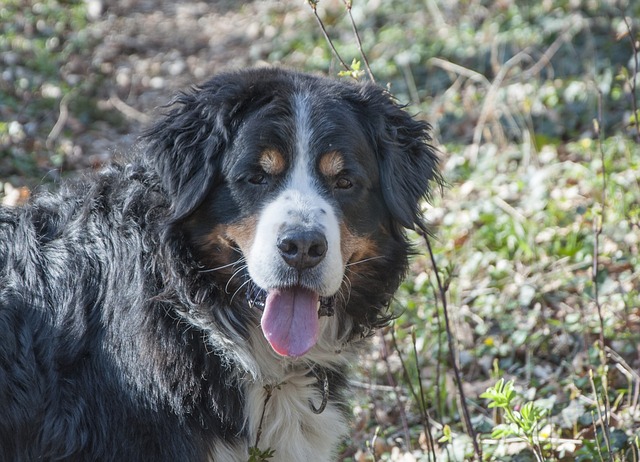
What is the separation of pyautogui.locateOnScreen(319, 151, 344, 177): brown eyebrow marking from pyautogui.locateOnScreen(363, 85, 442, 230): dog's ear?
30 cm

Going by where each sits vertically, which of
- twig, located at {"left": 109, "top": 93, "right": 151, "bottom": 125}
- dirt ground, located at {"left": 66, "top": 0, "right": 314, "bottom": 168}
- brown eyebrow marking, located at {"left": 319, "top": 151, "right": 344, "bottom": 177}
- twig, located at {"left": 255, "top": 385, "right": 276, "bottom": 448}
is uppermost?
dirt ground, located at {"left": 66, "top": 0, "right": 314, "bottom": 168}

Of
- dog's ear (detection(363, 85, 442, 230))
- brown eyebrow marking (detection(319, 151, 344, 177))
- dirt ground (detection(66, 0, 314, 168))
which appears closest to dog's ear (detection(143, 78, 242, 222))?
brown eyebrow marking (detection(319, 151, 344, 177))

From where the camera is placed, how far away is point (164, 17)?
13.6m

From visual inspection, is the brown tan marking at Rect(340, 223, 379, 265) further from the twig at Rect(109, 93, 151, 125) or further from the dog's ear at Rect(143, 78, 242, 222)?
the twig at Rect(109, 93, 151, 125)

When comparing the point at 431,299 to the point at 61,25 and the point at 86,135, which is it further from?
the point at 61,25

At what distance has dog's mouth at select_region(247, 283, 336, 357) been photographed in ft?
10.8

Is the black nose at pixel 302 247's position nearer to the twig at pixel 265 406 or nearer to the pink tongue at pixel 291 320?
the pink tongue at pixel 291 320

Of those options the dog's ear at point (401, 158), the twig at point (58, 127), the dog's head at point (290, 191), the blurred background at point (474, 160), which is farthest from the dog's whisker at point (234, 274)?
the twig at point (58, 127)

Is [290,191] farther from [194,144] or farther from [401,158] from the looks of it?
[401,158]

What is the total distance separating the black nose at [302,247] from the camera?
314cm

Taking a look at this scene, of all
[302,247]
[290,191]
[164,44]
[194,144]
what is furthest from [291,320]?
[164,44]

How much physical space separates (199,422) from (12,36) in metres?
8.68

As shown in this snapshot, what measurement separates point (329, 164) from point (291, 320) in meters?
0.67

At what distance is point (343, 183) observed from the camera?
3457 millimetres
